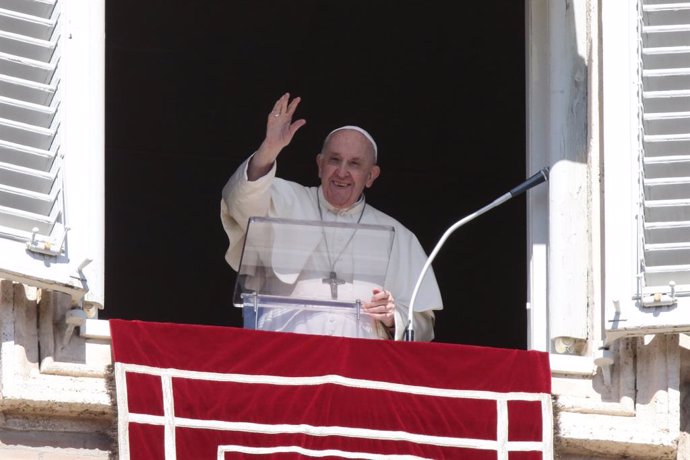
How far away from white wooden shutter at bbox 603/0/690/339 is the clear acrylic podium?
791 millimetres

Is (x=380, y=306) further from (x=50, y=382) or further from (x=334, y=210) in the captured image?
(x=50, y=382)

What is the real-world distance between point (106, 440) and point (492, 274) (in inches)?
179

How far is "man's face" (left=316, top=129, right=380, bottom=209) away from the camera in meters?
7.98

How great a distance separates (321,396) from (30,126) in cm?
103

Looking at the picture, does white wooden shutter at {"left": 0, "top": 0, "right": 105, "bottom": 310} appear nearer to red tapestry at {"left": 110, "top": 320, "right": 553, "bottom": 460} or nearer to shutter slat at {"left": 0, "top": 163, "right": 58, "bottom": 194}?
shutter slat at {"left": 0, "top": 163, "right": 58, "bottom": 194}

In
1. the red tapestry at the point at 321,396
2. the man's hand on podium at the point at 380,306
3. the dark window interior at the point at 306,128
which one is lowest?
the red tapestry at the point at 321,396

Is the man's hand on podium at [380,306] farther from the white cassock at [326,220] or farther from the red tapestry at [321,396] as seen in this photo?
the red tapestry at [321,396]

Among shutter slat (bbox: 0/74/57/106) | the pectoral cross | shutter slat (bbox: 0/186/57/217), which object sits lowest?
the pectoral cross

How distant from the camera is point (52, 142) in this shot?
22.1 feet

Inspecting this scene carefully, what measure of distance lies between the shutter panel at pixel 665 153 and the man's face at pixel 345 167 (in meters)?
1.28

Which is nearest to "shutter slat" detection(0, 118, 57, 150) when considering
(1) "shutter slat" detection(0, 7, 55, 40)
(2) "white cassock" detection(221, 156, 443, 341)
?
(1) "shutter slat" detection(0, 7, 55, 40)

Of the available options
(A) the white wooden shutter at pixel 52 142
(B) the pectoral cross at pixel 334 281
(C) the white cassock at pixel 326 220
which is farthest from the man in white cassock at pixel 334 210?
(A) the white wooden shutter at pixel 52 142

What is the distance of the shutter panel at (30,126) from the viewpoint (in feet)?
21.6

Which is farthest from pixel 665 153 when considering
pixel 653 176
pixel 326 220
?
pixel 326 220
